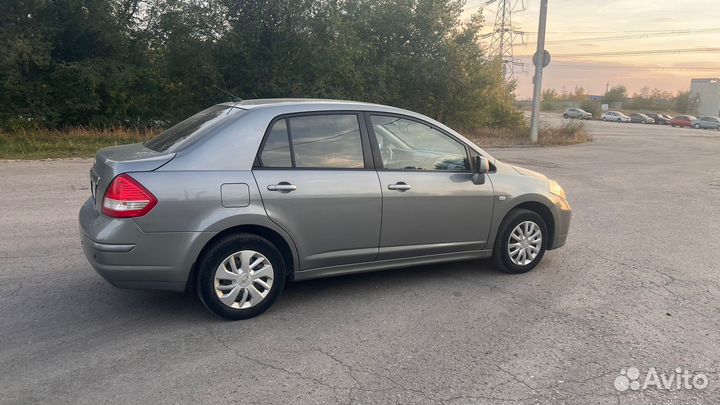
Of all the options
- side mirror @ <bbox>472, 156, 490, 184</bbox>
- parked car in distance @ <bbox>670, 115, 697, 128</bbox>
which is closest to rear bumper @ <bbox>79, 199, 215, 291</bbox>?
side mirror @ <bbox>472, 156, 490, 184</bbox>

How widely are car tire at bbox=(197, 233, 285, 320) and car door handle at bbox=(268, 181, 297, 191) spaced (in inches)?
15.5

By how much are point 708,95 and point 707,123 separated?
32778 millimetres

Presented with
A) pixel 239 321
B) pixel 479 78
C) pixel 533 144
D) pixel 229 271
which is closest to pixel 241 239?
pixel 229 271

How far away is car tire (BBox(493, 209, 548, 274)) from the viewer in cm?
527

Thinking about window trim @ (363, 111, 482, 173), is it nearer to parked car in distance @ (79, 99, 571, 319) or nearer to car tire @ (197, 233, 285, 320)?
parked car in distance @ (79, 99, 571, 319)

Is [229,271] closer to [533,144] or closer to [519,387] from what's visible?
[519,387]

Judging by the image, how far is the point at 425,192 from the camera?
15.6 feet

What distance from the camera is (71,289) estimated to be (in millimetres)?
4629

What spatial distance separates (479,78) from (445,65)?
2.32 metres

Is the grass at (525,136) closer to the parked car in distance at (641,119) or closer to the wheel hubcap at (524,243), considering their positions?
the wheel hubcap at (524,243)

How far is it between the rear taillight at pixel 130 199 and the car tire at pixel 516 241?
3.24 m

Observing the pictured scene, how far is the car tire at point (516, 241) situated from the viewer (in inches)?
207

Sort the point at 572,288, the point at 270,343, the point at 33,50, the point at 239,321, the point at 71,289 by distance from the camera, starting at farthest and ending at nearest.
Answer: the point at 33,50 → the point at 572,288 → the point at 71,289 → the point at 239,321 → the point at 270,343

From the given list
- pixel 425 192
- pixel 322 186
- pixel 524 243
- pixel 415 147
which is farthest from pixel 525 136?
pixel 322 186
